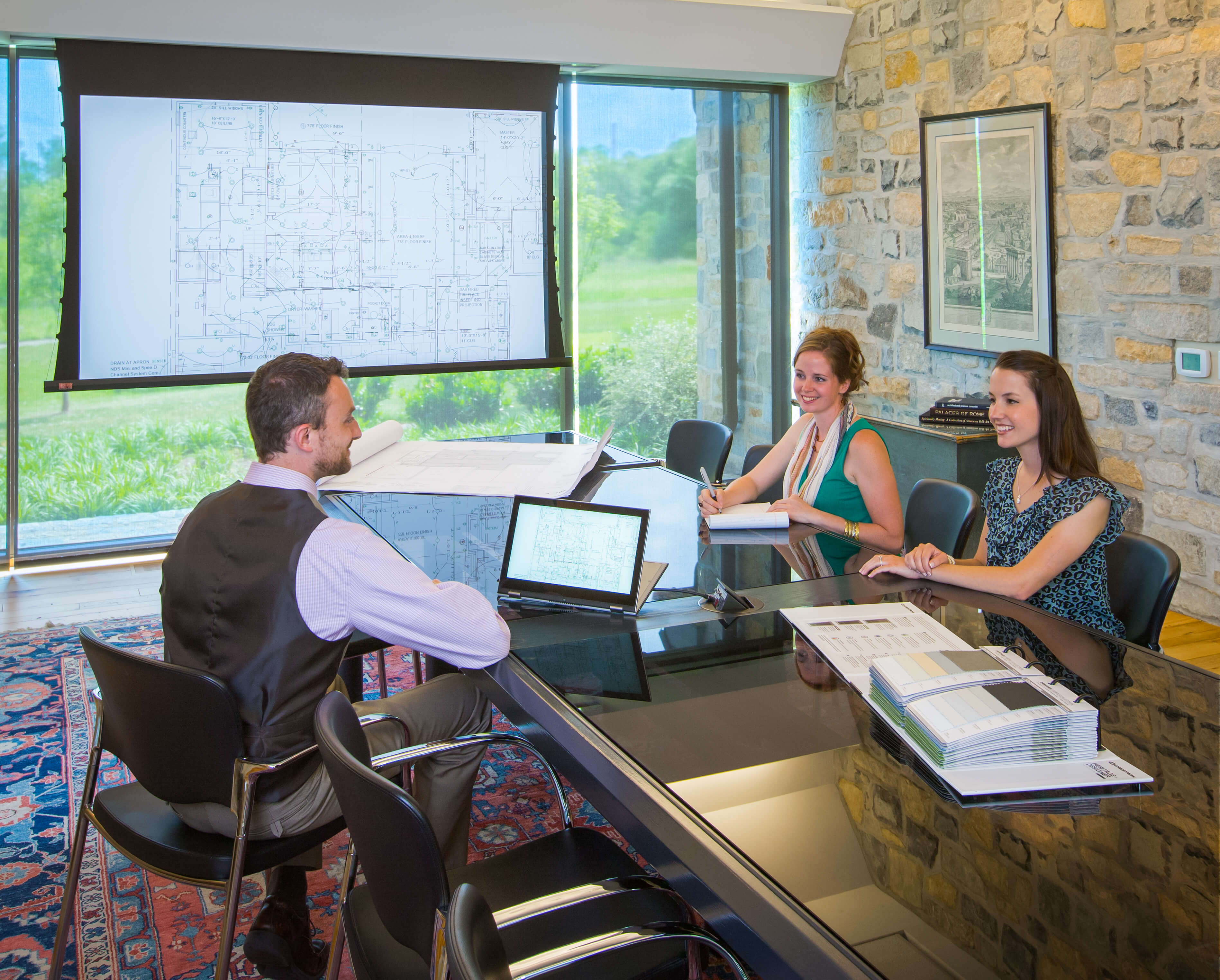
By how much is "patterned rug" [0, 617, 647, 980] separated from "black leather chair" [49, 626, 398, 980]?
0.38 m

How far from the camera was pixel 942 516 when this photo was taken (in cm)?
289

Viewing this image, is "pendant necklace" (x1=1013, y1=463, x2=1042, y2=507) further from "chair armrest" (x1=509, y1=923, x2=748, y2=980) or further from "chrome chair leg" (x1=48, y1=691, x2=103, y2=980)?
"chrome chair leg" (x1=48, y1=691, x2=103, y2=980)

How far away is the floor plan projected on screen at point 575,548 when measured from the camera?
2043mm

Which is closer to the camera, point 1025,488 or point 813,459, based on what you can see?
point 1025,488

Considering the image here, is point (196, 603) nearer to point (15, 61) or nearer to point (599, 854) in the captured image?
point (599, 854)

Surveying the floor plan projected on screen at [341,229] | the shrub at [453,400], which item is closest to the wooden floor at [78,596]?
the floor plan projected on screen at [341,229]

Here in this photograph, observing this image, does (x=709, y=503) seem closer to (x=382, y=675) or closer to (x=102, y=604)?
(x=382, y=675)

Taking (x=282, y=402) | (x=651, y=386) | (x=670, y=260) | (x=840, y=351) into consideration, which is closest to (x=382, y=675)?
(x=282, y=402)

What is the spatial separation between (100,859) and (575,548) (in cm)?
151

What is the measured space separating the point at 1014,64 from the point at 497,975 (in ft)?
15.6

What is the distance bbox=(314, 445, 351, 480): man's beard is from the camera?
2.17 meters

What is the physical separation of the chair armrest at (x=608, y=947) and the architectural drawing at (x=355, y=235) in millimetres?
4225

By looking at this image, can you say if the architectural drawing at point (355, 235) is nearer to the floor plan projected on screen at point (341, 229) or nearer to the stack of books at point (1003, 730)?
the floor plan projected on screen at point (341, 229)

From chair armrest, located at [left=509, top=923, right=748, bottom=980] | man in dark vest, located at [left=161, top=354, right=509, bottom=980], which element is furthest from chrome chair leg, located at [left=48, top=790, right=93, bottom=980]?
chair armrest, located at [left=509, top=923, right=748, bottom=980]
